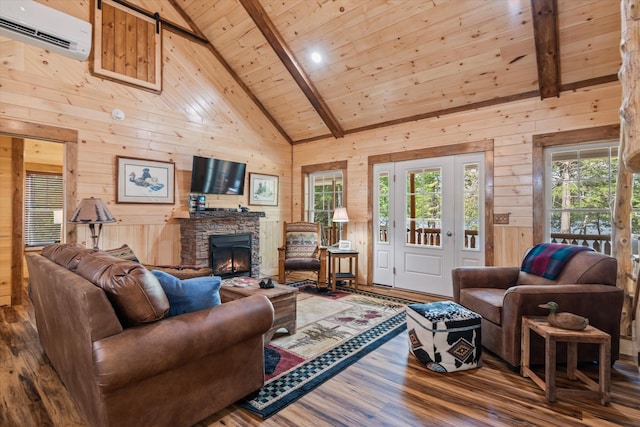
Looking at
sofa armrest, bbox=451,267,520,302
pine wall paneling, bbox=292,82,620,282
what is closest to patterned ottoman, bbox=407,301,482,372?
sofa armrest, bbox=451,267,520,302

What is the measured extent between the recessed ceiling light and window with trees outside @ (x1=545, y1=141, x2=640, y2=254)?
316 cm

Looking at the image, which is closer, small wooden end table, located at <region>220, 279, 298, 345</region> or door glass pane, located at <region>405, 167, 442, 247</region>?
small wooden end table, located at <region>220, 279, 298, 345</region>

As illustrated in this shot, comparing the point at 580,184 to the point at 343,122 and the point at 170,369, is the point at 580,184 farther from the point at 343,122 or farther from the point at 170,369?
the point at 170,369

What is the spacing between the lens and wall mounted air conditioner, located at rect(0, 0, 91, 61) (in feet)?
10.4

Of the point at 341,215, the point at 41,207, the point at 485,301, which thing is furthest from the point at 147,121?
the point at 485,301

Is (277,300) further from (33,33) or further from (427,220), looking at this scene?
(33,33)

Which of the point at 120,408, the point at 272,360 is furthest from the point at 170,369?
the point at 272,360


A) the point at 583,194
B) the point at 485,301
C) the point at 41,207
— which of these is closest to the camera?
the point at 485,301

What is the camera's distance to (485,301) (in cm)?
271

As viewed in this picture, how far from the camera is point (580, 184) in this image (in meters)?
3.70

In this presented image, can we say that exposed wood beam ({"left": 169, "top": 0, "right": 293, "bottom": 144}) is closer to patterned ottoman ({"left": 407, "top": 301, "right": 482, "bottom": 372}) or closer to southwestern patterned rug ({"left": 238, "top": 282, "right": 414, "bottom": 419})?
southwestern patterned rug ({"left": 238, "top": 282, "right": 414, "bottom": 419})

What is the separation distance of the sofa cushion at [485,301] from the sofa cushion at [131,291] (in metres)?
2.42

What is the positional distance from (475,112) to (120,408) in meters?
4.71

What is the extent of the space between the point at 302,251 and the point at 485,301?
3009 millimetres
